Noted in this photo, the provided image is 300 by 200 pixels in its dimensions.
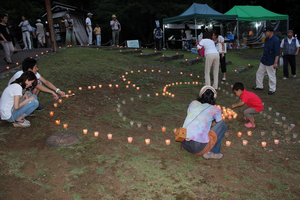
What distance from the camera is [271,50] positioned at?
8.80m

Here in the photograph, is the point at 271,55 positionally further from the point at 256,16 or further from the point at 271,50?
the point at 256,16

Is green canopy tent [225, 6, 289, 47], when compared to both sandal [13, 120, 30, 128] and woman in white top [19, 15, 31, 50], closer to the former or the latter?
woman in white top [19, 15, 31, 50]

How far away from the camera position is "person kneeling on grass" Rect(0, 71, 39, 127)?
516cm

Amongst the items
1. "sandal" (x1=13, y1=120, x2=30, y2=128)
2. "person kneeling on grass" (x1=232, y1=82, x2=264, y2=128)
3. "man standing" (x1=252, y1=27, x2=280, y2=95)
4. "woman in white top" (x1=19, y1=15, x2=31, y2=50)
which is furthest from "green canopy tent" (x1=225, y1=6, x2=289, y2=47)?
"sandal" (x1=13, y1=120, x2=30, y2=128)

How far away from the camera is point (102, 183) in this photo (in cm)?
375

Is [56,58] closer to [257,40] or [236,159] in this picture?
[236,159]

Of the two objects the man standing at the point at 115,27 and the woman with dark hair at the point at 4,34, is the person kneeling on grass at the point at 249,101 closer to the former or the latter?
the woman with dark hair at the point at 4,34

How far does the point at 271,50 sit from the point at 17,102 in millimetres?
8587

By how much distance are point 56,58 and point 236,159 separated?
10.9 m

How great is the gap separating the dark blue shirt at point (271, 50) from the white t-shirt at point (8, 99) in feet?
27.6

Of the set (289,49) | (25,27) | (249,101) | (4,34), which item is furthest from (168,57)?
(25,27)

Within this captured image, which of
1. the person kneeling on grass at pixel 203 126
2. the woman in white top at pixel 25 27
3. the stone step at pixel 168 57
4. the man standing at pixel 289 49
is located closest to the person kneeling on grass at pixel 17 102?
the person kneeling on grass at pixel 203 126

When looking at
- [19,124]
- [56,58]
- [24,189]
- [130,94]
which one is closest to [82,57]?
[56,58]

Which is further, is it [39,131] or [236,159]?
[39,131]
